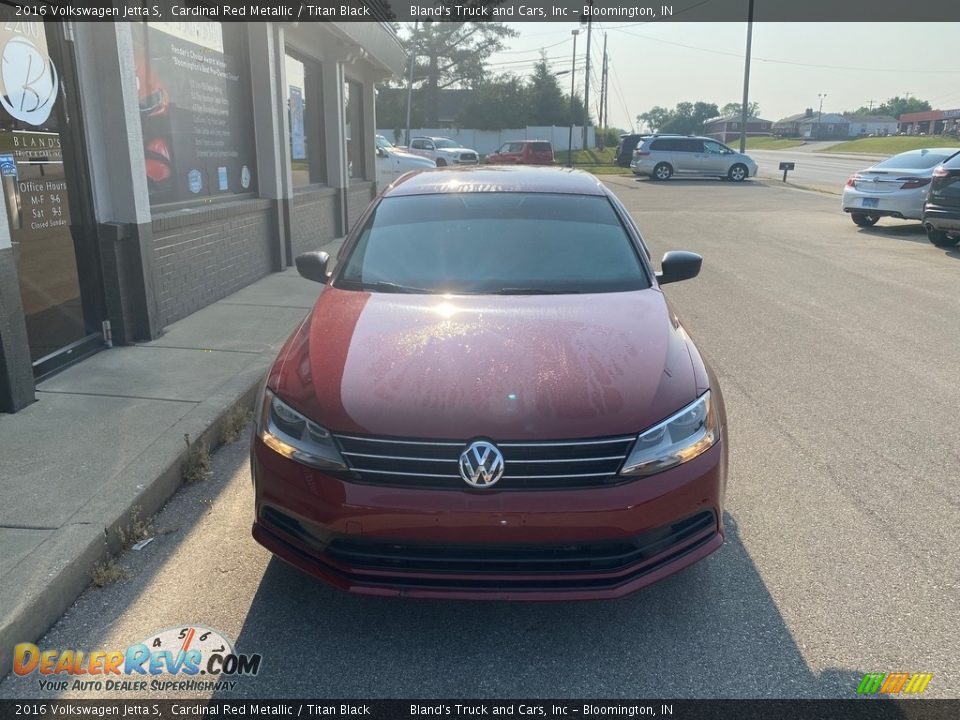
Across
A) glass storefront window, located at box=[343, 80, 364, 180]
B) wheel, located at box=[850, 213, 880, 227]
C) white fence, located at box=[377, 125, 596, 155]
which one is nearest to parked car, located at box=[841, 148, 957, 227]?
wheel, located at box=[850, 213, 880, 227]

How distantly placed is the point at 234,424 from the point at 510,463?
2.73 m

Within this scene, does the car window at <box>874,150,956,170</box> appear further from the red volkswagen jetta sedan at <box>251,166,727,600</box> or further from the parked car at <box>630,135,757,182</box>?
the parked car at <box>630,135,757,182</box>

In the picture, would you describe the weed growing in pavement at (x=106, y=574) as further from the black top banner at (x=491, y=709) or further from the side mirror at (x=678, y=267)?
the side mirror at (x=678, y=267)

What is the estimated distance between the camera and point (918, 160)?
48.5 feet

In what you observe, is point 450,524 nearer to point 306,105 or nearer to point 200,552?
point 200,552

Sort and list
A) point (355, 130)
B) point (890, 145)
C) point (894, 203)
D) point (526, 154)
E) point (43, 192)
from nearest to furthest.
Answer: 1. point (43, 192)
2. point (894, 203)
3. point (355, 130)
4. point (526, 154)
5. point (890, 145)

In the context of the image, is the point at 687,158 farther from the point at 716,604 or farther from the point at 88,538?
the point at 88,538

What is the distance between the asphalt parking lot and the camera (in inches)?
106

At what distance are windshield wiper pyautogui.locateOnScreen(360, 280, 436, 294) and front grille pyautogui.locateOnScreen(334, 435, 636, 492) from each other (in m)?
1.27

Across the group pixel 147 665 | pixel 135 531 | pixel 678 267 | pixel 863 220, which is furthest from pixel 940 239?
pixel 147 665

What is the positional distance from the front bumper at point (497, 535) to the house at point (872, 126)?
153 m

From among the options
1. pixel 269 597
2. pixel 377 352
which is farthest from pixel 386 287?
pixel 269 597

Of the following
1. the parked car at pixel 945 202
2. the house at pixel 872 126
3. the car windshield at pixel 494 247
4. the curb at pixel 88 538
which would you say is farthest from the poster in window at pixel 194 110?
the house at pixel 872 126

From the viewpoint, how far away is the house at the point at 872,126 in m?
138
